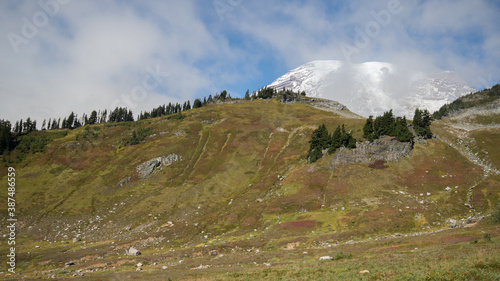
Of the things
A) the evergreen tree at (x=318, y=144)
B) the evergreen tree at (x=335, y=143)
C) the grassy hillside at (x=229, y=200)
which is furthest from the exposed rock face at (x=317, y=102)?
the evergreen tree at (x=335, y=143)

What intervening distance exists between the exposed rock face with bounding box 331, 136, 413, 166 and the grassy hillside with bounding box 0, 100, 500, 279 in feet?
7.67

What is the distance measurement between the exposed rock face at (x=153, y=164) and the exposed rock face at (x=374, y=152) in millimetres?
60524

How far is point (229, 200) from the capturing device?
76500mm

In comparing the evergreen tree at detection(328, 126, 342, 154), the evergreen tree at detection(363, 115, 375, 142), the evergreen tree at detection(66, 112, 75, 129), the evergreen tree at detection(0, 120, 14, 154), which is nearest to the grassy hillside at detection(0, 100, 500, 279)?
the evergreen tree at detection(328, 126, 342, 154)

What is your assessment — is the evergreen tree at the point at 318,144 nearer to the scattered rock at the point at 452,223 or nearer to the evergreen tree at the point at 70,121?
the scattered rock at the point at 452,223

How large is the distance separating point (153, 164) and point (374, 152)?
252 ft

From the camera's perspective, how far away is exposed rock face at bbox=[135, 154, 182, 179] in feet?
315

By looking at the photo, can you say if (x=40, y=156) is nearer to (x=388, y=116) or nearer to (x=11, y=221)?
(x=11, y=221)

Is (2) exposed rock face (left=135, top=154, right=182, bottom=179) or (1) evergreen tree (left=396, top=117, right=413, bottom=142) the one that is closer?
(1) evergreen tree (left=396, top=117, right=413, bottom=142)

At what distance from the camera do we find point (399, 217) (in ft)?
171

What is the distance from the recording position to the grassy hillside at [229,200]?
153 ft

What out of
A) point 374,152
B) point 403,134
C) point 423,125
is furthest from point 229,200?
point 423,125

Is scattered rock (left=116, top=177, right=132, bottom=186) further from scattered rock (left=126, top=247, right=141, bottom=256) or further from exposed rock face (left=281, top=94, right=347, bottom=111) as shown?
exposed rock face (left=281, top=94, right=347, bottom=111)

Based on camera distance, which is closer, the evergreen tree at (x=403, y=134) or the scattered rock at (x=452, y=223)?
the scattered rock at (x=452, y=223)
